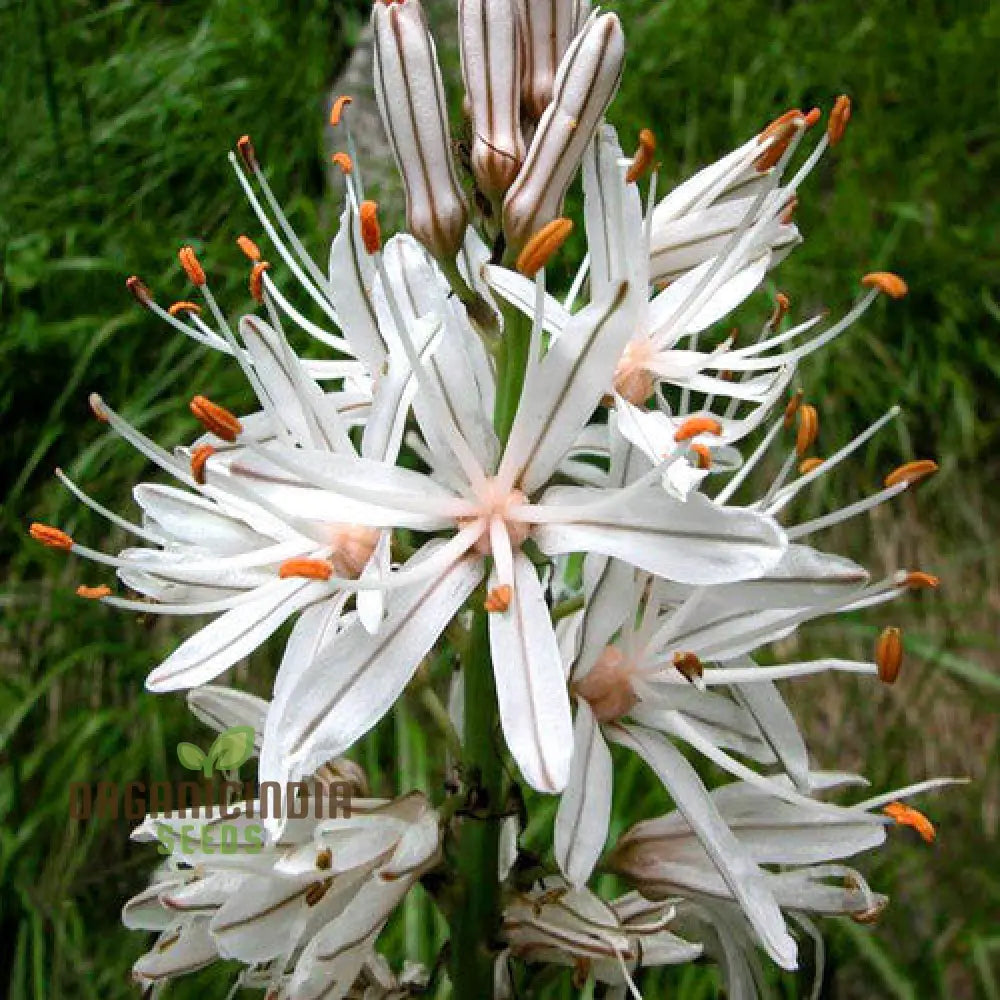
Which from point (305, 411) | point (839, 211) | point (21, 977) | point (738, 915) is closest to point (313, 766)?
point (305, 411)

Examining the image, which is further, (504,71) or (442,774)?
(442,774)

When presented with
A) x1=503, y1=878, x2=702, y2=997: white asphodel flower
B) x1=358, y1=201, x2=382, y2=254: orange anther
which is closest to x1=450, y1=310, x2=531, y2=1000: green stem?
x1=503, y1=878, x2=702, y2=997: white asphodel flower

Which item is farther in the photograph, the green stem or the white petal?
the green stem

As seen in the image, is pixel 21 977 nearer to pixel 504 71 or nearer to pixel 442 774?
pixel 442 774

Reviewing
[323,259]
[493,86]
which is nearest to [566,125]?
[493,86]

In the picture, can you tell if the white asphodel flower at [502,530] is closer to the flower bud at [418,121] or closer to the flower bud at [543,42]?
the flower bud at [418,121]

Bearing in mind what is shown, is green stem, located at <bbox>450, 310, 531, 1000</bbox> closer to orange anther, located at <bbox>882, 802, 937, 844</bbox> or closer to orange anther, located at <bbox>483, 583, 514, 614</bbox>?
orange anther, located at <bbox>483, 583, 514, 614</bbox>
